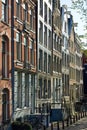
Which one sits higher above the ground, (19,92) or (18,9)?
(18,9)

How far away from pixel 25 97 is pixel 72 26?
43.7m

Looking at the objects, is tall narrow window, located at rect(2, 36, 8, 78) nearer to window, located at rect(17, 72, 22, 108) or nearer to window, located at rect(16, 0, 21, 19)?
window, located at rect(17, 72, 22, 108)

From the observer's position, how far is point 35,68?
44.8 m

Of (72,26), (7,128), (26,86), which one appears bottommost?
(7,128)

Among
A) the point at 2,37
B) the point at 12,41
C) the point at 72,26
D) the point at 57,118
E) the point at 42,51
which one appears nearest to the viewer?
the point at 2,37

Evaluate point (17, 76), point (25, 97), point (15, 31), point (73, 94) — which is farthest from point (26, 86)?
point (73, 94)

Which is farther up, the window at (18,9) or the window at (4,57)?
the window at (18,9)

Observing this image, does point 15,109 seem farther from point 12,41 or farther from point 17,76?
point 12,41

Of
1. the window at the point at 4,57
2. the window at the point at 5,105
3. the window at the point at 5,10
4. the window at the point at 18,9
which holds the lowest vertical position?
the window at the point at 5,105

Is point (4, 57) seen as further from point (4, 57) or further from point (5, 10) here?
point (5, 10)

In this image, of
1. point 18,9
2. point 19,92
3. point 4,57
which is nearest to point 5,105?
point 4,57

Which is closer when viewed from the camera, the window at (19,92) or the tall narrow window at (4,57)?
the tall narrow window at (4,57)

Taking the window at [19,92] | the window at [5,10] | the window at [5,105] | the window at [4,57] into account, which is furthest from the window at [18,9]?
the window at [5,105]

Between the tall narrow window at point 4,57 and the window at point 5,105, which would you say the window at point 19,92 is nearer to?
the window at point 5,105
